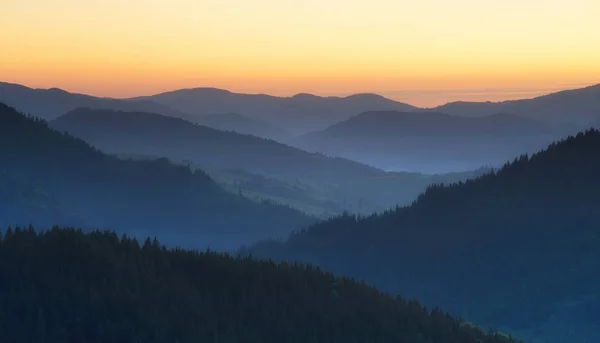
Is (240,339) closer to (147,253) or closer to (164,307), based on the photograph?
(164,307)

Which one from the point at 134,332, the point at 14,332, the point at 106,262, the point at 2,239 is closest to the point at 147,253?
the point at 106,262

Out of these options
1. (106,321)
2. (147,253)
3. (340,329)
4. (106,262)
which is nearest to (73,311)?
(106,321)

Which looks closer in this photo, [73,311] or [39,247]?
[73,311]

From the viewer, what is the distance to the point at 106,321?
11444 centimetres

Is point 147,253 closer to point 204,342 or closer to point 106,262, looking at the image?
point 106,262

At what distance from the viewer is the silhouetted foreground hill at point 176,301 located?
373 feet

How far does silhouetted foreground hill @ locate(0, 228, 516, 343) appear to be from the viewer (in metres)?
114

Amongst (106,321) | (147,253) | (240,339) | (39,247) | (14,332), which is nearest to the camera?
(14,332)

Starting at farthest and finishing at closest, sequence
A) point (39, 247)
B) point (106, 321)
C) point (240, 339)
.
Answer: point (39, 247) < point (240, 339) < point (106, 321)

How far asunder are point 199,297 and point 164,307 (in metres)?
7.74

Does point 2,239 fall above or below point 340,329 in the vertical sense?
above

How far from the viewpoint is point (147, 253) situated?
14475 centimetres

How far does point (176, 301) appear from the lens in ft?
425

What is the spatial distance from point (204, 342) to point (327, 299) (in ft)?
110
